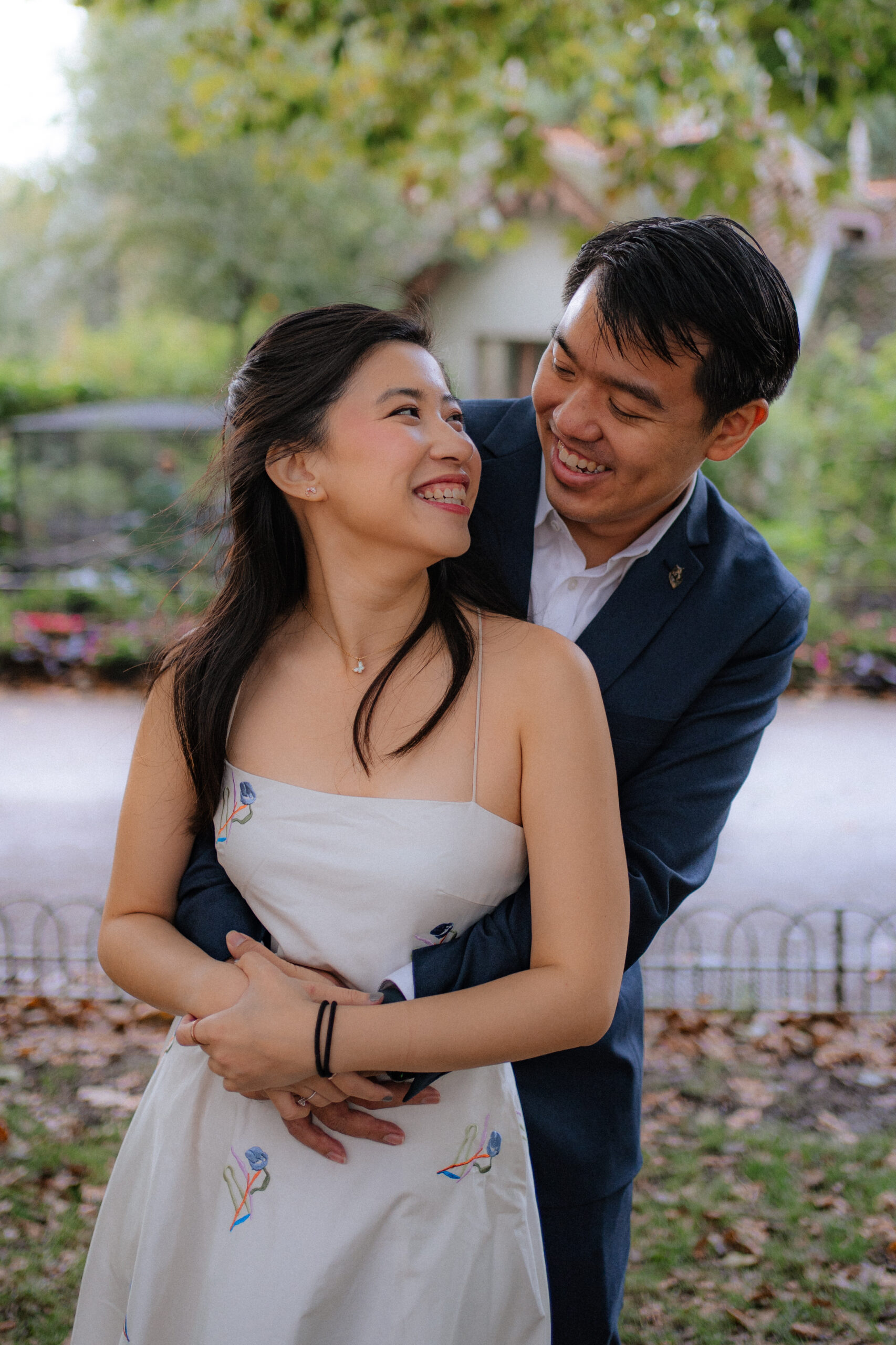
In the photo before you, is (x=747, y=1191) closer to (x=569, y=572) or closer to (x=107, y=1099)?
(x=107, y=1099)

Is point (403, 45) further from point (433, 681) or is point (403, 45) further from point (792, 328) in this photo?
point (433, 681)

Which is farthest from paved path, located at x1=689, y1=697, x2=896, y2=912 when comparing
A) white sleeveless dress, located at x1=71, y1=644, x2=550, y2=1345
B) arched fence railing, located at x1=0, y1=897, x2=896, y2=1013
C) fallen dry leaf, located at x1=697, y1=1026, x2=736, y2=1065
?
white sleeveless dress, located at x1=71, y1=644, x2=550, y2=1345

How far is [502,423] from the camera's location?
2.79 meters

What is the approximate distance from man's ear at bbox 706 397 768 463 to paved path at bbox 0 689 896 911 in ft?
15.1

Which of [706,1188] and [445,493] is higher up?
[445,493]

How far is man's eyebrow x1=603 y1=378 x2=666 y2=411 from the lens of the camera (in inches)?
97.2

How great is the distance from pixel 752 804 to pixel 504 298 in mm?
11891

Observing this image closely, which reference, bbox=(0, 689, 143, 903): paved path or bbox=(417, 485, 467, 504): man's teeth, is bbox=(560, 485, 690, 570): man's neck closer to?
bbox=(417, 485, 467, 504): man's teeth

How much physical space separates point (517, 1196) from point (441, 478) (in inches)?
52.4

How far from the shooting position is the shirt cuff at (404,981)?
2.02m

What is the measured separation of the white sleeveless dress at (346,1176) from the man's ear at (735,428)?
1.01m

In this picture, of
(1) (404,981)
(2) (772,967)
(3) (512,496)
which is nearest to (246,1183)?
(1) (404,981)

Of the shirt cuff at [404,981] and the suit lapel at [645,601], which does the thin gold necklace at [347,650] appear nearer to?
the suit lapel at [645,601]

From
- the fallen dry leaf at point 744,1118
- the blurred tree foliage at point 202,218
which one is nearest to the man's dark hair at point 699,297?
the fallen dry leaf at point 744,1118
